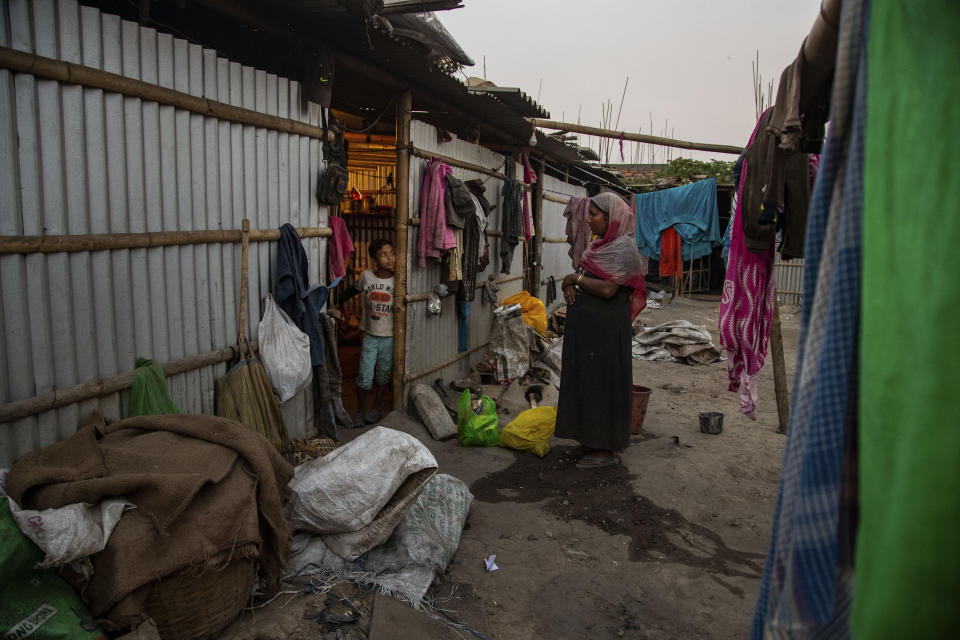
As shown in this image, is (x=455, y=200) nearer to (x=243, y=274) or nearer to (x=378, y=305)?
(x=378, y=305)

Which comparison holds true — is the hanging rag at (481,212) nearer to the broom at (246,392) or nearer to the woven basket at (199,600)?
the broom at (246,392)

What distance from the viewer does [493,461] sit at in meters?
5.64

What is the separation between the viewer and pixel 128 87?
131 inches

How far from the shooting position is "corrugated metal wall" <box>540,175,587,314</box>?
12.2 metres

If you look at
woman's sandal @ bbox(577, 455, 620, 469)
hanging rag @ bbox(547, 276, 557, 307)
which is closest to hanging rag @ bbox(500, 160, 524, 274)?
hanging rag @ bbox(547, 276, 557, 307)

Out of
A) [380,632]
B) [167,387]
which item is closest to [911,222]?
[380,632]

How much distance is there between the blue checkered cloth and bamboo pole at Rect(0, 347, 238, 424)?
10.1ft

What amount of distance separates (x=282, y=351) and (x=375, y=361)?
6.38 ft

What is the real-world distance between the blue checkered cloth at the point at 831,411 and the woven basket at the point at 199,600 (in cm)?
231

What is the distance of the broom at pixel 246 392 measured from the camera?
13.7 ft

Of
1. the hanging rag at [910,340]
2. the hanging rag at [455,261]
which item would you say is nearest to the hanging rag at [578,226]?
the hanging rag at [455,261]

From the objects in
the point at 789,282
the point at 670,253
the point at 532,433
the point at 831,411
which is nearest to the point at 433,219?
the point at 532,433

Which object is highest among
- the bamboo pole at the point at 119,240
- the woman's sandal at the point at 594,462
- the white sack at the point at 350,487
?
the bamboo pole at the point at 119,240

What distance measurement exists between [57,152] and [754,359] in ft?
12.1
